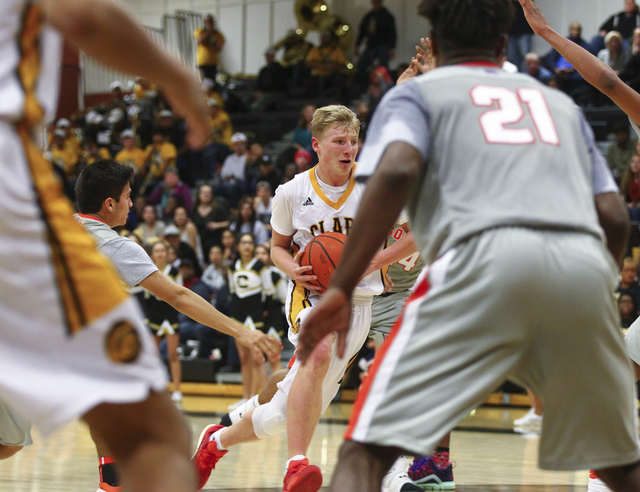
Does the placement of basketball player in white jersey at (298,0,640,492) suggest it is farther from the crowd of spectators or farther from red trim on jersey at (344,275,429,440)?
the crowd of spectators

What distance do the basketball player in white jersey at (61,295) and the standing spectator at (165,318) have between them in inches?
398

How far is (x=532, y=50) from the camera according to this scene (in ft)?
58.0

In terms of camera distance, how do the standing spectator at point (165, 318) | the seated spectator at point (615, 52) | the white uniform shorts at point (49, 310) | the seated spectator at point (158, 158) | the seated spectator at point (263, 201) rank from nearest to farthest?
the white uniform shorts at point (49, 310), the standing spectator at point (165, 318), the seated spectator at point (615, 52), the seated spectator at point (263, 201), the seated spectator at point (158, 158)

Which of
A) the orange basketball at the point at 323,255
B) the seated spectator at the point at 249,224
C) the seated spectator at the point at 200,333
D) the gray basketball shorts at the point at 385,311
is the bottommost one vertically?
the seated spectator at the point at 200,333

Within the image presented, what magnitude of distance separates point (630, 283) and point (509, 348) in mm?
8915

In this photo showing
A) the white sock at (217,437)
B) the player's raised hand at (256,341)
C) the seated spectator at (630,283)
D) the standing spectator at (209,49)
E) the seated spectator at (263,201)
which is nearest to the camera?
the player's raised hand at (256,341)

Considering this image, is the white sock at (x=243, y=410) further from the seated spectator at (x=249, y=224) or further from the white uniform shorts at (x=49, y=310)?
the seated spectator at (x=249, y=224)

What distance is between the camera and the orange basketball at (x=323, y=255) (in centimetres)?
462

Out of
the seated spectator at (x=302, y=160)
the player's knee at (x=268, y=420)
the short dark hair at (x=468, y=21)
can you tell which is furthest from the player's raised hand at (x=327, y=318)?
the seated spectator at (x=302, y=160)

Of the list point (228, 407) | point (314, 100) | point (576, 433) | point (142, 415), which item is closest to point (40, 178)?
point (142, 415)

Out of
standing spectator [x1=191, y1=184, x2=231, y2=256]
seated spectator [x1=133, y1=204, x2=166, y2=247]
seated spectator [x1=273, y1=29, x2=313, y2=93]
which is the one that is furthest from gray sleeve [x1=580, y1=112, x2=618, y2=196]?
seated spectator [x1=273, y1=29, x2=313, y2=93]

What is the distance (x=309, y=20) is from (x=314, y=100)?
3817 millimetres

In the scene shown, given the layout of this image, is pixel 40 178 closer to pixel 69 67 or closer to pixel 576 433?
pixel 576 433

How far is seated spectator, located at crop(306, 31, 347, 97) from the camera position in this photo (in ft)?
60.3
